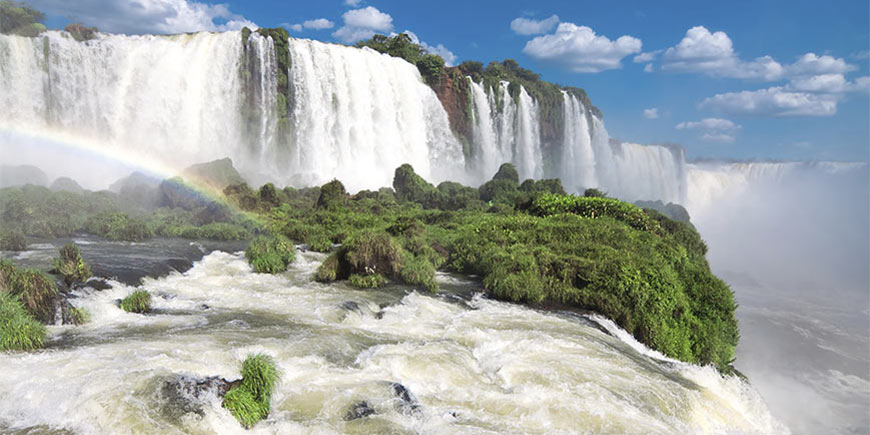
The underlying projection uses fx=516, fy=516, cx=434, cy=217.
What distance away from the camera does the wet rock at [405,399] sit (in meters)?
6.30

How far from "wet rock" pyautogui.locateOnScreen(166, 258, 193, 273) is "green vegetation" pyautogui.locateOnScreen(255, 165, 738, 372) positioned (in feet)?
12.6

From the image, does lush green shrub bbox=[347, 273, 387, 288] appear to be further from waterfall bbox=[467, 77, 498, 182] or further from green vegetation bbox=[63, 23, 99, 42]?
waterfall bbox=[467, 77, 498, 182]

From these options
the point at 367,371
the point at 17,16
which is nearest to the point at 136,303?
the point at 367,371

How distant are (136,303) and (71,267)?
2478 mm

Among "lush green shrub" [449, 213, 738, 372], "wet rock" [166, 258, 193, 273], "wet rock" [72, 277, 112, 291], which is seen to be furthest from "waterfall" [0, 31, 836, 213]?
"wet rock" [72, 277, 112, 291]

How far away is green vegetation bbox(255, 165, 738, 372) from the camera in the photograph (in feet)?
39.7

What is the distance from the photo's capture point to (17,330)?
292 inches

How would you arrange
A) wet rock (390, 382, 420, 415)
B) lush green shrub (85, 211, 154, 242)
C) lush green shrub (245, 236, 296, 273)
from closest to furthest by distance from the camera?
wet rock (390, 382, 420, 415)
lush green shrub (245, 236, 296, 273)
lush green shrub (85, 211, 154, 242)

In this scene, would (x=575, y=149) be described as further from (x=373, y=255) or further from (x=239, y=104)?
(x=373, y=255)

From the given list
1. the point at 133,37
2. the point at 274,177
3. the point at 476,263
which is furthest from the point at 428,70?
the point at 476,263

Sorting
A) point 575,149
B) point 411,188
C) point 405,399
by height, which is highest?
point 575,149

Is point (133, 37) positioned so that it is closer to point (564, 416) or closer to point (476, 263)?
point (476, 263)

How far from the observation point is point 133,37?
36688mm

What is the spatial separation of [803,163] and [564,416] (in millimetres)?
98438
